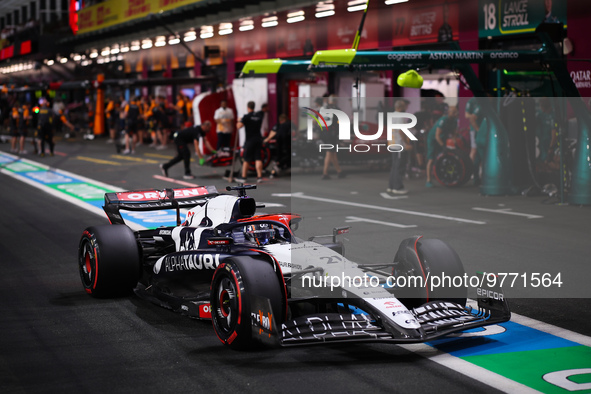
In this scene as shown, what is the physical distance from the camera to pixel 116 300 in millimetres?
7629

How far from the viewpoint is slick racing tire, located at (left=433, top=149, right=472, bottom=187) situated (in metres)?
16.2

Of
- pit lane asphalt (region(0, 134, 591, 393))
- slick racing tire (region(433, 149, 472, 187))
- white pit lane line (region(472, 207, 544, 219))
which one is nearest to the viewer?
pit lane asphalt (region(0, 134, 591, 393))

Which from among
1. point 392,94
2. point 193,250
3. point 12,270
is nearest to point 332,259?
point 193,250

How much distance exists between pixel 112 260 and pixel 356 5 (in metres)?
19.5

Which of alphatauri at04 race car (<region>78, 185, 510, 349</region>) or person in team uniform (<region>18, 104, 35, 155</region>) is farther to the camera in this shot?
person in team uniform (<region>18, 104, 35, 155</region>)

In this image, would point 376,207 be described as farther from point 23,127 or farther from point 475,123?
point 23,127

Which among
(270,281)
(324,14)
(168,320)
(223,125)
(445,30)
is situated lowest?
(168,320)

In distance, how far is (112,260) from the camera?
738 cm

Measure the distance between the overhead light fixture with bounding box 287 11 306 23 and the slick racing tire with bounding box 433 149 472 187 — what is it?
42.3 ft

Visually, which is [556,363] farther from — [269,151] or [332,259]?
[269,151]

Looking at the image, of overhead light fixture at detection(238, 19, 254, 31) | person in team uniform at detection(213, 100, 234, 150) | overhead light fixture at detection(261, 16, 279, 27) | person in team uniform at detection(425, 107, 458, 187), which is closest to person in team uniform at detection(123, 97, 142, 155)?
person in team uniform at detection(213, 100, 234, 150)

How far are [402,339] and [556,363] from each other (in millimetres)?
1189

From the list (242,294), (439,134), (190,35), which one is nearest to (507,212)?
(439,134)

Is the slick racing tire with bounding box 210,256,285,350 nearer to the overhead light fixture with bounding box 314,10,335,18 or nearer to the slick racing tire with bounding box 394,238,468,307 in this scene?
the slick racing tire with bounding box 394,238,468,307
